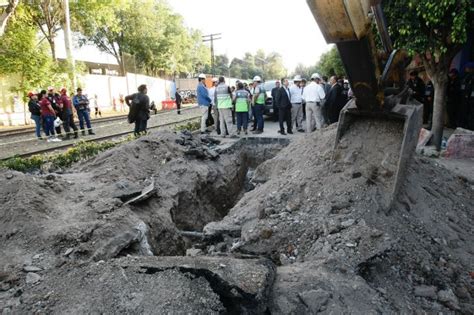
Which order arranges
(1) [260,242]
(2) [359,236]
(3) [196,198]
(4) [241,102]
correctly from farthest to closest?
1. (4) [241,102]
2. (3) [196,198]
3. (1) [260,242]
4. (2) [359,236]

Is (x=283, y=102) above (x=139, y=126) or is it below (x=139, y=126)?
above

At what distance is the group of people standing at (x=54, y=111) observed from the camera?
1205 cm

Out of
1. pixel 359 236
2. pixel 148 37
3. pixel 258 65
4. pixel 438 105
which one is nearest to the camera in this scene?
pixel 359 236

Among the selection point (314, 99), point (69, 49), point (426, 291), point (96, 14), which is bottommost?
point (426, 291)

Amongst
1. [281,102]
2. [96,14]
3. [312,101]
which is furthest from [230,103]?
[96,14]

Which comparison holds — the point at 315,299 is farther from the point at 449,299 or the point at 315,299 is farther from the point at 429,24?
the point at 429,24

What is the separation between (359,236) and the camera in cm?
385

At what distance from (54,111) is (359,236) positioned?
11458 mm

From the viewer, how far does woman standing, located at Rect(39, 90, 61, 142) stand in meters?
11.9

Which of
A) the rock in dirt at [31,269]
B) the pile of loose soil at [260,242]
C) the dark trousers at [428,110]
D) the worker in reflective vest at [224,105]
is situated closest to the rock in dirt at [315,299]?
the pile of loose soil at [260,242]

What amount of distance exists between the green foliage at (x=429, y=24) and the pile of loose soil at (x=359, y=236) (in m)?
2.60

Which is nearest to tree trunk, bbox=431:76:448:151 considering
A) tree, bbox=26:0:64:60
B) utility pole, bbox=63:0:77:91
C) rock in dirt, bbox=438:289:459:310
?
rock in dirt, bbox=438:289:459:310

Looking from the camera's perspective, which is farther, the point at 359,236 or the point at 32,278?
the point at 359,236

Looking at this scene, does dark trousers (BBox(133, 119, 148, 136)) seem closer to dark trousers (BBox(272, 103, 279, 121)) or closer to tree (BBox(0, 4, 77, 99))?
dark trousers (BBox(272, 103, 279, 121))
